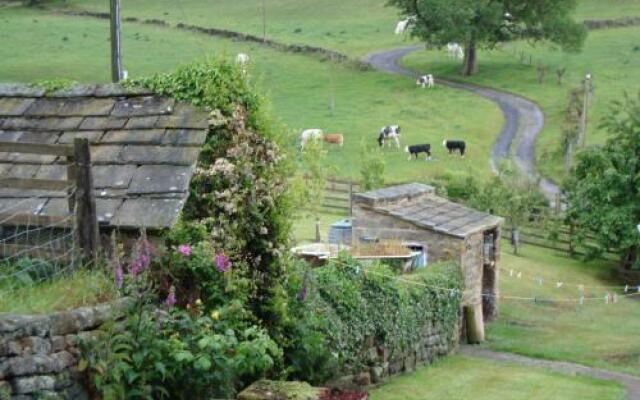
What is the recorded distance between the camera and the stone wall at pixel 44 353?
793 cm

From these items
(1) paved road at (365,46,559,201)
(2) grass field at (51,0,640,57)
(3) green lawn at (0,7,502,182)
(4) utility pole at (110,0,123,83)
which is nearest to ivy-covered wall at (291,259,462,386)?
(4) utility pole at (110,0,123,83)

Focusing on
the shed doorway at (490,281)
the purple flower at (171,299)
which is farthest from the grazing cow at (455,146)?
the purple flower at (171,299)

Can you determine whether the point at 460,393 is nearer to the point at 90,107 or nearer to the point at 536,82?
the point at 90,107

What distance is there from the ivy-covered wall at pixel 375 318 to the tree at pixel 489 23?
44849mm

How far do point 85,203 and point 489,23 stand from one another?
59.9m

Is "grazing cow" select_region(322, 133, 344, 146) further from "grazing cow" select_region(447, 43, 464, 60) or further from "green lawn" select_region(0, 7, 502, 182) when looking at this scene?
"grazing cow" select_region(447, 43, 464, 60)

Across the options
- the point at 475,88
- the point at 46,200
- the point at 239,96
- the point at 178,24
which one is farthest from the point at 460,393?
the point at 178,24

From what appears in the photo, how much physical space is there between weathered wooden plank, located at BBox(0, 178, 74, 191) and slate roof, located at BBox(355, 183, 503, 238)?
1575 cm

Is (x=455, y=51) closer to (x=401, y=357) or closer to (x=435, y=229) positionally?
(x=435, y=229)

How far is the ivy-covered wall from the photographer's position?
15.0 meters

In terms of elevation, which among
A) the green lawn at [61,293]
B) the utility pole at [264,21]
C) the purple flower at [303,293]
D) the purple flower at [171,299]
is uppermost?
the green lawn at [61,293]

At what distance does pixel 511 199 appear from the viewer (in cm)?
3947

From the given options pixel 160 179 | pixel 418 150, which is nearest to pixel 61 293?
pixel 160 179

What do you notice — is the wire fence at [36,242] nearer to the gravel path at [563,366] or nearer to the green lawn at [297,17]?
the gravel path at [563,366]
